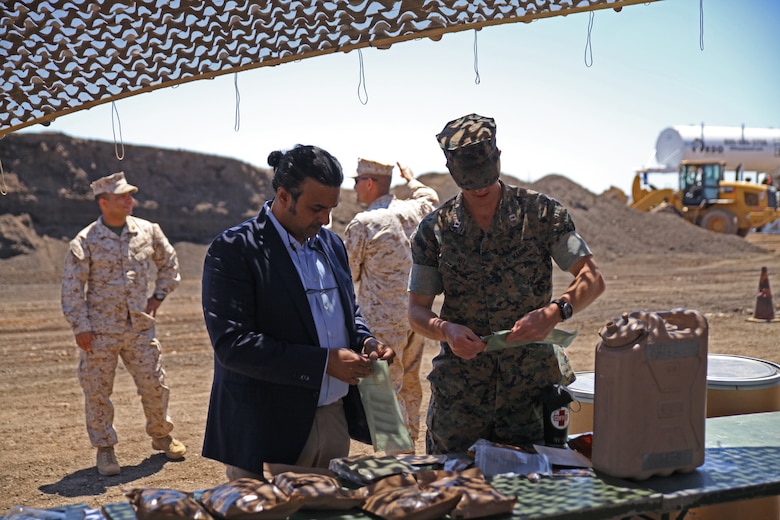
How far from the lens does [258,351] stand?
9.10 ft

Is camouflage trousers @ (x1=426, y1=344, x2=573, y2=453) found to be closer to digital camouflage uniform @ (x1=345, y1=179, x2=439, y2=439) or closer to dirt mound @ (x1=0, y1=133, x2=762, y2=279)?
digital camouflage uniform @ (x1=345, y1=179, x2=439, y2=439)

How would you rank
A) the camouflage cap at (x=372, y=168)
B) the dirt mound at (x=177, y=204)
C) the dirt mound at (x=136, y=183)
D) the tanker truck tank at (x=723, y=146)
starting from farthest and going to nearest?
the tanker truck tank at (x=723, y=146) < the dirt mound at (x=136, y=183) < the dirt mound at (x=177, y=204) < the camouflage cap at (x=372, y=168)

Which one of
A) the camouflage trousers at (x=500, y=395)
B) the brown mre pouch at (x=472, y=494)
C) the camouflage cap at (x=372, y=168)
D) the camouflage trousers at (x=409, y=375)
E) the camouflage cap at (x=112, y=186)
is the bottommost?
the camouflage trousers at (x=409, y=375)

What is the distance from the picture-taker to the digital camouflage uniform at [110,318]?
6.13 metres

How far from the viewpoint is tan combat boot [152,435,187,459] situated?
6414 mm

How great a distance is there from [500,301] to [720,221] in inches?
1108

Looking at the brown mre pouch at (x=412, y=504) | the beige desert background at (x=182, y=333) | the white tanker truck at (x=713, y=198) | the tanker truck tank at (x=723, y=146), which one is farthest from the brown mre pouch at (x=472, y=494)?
the tanker truck tank at (x=723, y=146)

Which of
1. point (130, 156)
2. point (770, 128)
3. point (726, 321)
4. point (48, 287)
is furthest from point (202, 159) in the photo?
point (770, 128)

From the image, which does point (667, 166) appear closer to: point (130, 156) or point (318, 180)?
point (130, 156)

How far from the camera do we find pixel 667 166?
4272 cm

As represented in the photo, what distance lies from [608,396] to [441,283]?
80 centimetres

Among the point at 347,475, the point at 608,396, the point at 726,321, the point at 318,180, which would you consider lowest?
the point at 726,321

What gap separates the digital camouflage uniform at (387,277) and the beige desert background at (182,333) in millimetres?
1067

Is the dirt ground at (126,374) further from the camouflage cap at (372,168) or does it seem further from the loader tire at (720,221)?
the loader tire at (720,221)
